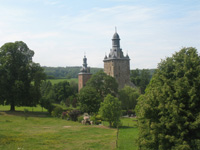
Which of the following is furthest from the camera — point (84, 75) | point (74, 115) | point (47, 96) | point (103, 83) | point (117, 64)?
point (47, 96)

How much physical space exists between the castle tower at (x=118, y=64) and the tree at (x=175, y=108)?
4200cm

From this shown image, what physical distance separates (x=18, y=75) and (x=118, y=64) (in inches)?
1010

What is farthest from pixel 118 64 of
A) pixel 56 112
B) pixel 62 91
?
pixel 56 112

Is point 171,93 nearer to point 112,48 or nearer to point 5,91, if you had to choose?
point 5,91

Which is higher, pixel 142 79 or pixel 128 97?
pixel 142 79

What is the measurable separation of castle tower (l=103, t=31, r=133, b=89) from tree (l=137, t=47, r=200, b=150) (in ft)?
138

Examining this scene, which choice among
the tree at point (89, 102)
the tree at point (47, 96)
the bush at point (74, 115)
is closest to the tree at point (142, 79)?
the tree at point (47, 96)

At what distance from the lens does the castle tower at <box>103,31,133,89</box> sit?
5819 cm

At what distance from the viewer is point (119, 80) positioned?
5869 cm

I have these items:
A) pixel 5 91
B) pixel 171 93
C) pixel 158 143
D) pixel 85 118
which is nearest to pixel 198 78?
pixel 171 93

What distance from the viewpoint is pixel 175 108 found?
1377 cm

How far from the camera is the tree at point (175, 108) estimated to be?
13938 mm

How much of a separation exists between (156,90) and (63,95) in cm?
5906

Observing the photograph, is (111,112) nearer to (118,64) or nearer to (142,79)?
(118,64)
